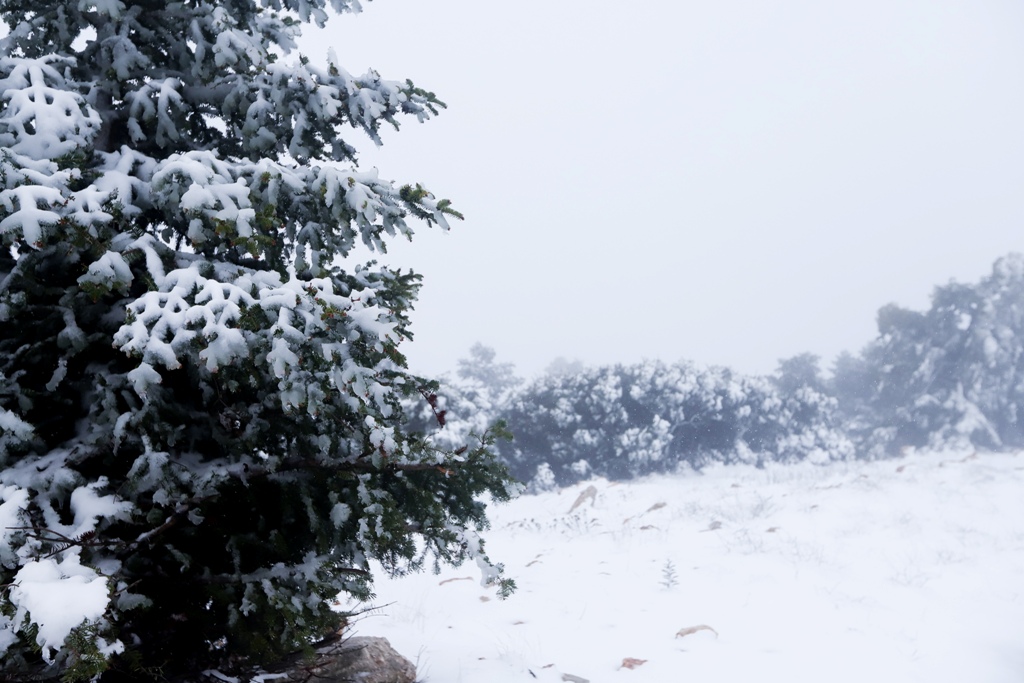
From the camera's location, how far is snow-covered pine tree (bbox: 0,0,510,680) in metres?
2.38

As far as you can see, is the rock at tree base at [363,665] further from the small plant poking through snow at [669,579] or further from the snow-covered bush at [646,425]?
the snow-covered bush at [646,425]

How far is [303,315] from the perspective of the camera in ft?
8.07

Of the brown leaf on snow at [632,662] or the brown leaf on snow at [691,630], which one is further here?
the brown leaf on snow at [691,630]

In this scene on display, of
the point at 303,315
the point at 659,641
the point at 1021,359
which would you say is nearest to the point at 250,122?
the point at 303,315

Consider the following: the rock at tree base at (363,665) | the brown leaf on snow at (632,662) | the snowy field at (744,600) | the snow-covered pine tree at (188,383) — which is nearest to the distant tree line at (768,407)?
the snowy field at (744,600)

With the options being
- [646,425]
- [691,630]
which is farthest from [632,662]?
[646,425]

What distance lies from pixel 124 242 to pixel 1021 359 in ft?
123

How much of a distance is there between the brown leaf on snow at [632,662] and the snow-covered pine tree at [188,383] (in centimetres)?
181

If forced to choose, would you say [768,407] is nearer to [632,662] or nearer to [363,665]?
[632,662]

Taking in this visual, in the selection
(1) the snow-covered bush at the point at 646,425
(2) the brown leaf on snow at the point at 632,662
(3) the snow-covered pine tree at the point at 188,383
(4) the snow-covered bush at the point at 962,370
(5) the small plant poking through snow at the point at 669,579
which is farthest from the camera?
(4) the snow-covered bush at the point at 962,370

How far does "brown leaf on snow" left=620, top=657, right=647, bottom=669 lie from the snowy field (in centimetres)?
2

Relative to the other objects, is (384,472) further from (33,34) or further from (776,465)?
(776,465)

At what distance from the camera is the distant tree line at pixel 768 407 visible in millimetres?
22000

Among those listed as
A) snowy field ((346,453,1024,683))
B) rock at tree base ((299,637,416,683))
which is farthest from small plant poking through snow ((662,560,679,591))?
rock at tree base ((299,637,416,683))
